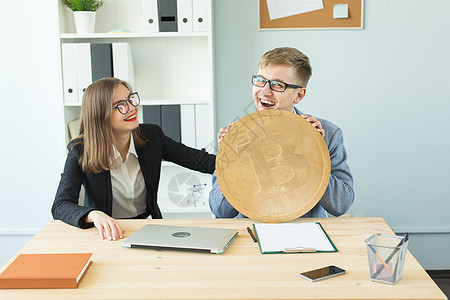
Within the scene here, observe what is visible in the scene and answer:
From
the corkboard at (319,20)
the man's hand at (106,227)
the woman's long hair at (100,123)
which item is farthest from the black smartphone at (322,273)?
the corkboard at (319,20)

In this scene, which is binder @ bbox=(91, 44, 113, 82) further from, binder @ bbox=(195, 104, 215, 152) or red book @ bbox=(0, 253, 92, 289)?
red book @ bbox=(0, 253, 92, 289)

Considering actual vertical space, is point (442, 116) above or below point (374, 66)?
below

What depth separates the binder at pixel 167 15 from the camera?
261cm

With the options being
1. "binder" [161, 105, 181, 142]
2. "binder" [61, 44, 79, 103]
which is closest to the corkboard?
"binder" [161, 105, 181, 142]

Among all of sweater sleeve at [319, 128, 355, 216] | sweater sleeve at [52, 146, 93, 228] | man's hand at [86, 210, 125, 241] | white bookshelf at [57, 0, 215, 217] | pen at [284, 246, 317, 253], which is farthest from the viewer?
white bookshelf at [57, 0, 215, 217]

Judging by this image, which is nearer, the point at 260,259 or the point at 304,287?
the point at 304,287

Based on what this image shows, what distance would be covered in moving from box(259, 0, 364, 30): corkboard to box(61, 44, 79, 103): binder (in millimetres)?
1126

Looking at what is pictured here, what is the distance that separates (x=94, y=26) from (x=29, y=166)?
104 cm

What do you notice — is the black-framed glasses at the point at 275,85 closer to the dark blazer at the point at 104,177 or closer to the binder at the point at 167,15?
the dark blazer at the point at 104,177

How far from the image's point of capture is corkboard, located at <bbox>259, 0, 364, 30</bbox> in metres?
2.83

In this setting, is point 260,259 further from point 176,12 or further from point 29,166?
point 29,166

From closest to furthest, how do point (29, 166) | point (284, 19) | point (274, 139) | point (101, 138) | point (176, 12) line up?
point (274, 139) → point (101, 138) → point (176, 12) → point (284, 19) → point (29, 166)

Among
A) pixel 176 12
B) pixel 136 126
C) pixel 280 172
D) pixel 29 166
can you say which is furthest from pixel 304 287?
pixel 29 166

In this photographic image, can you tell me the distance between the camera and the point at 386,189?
3.03 meters
